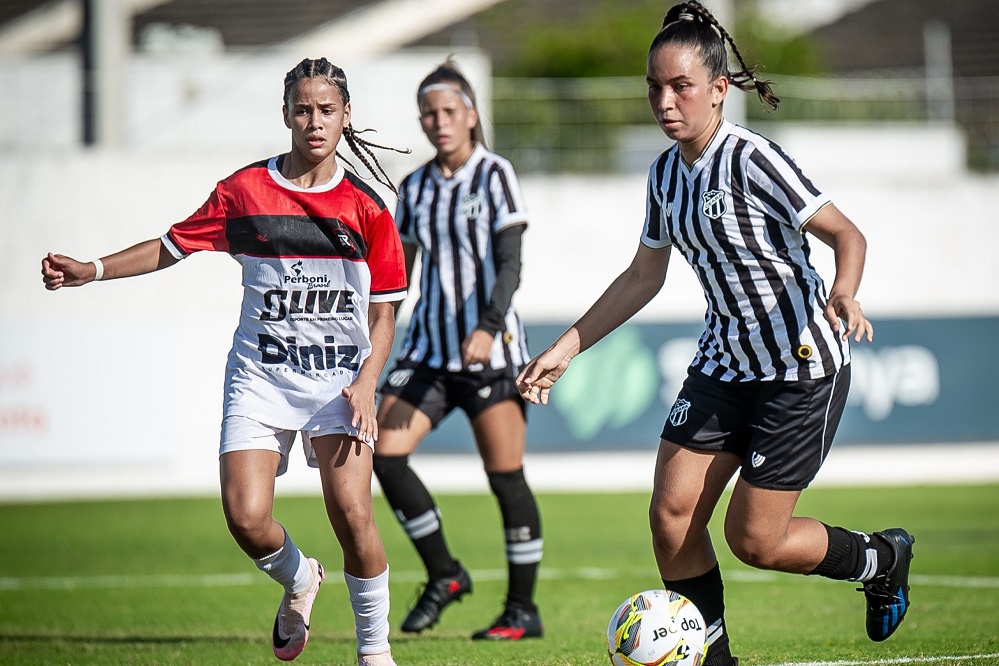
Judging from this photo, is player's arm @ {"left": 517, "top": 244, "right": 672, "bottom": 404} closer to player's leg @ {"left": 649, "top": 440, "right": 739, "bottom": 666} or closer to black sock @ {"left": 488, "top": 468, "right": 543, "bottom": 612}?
player's leg @ {"left": 649, "top": 440, "right": 739, "bottom": 666}

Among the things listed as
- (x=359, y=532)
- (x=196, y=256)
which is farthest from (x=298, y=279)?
(x=196, y=256)

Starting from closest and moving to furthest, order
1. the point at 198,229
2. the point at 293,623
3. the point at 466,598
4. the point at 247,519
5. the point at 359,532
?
the point at 247,519 < the point at 359,532 < the point at 198,229 < the point at 293,623 < the point at 466,598

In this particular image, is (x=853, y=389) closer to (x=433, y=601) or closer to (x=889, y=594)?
(x=433, y=601)

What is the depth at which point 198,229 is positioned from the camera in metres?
4.90

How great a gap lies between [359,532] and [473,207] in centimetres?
231

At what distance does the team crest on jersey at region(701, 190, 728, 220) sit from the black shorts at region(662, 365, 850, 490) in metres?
0.65

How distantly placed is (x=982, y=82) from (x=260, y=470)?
55.0 ft

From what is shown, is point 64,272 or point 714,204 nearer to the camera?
point 714,204

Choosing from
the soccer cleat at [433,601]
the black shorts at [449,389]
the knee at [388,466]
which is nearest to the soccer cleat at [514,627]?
the soccer cleat at [433,601]

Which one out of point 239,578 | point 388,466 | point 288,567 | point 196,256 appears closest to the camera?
point 288,567

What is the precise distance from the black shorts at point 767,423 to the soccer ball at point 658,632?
0.55 m

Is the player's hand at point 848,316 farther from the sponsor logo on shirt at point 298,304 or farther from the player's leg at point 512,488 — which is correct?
the player's leg at point 512,488

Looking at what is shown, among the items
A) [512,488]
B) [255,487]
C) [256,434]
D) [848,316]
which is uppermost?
[848,316]

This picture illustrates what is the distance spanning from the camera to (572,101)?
16.9m
